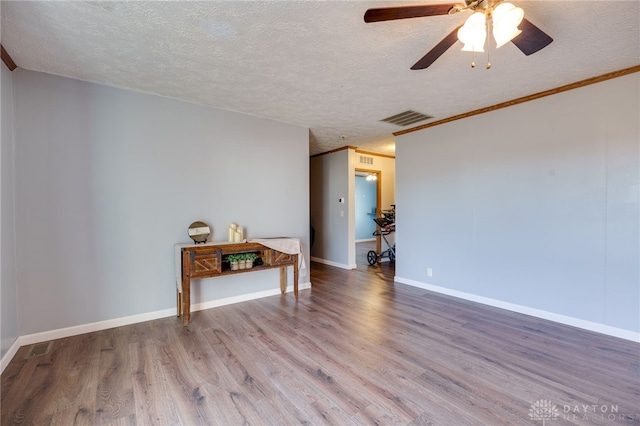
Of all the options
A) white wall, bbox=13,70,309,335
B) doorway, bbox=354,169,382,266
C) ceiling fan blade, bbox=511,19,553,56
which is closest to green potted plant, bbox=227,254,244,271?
white wall, bbox=13,70,309,335

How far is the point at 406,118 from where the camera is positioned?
4.02 metres

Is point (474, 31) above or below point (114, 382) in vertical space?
above

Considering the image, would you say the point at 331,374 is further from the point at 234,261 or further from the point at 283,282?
the point at 283,282

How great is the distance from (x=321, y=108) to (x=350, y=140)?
5.81 feet

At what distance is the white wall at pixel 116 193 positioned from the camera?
104 inches

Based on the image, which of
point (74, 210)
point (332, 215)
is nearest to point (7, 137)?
point (74, 210)

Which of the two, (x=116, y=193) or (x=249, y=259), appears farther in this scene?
(x=249, y=259)

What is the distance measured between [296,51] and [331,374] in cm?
251

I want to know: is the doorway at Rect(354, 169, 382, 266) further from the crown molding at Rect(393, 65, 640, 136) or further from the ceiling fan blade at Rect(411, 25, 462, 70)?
the ceiling fan blade at Rect(411, 25, 462, 70)

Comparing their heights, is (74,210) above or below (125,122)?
below

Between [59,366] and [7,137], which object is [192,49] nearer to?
[7,137]

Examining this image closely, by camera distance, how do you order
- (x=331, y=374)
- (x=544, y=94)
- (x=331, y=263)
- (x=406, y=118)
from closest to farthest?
(x=331, y=374)
(x=544, y=94)
(x=406, y=118)
(x=331, y=263)

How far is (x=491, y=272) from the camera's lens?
11.8 ft

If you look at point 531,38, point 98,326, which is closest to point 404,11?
point 531,38
